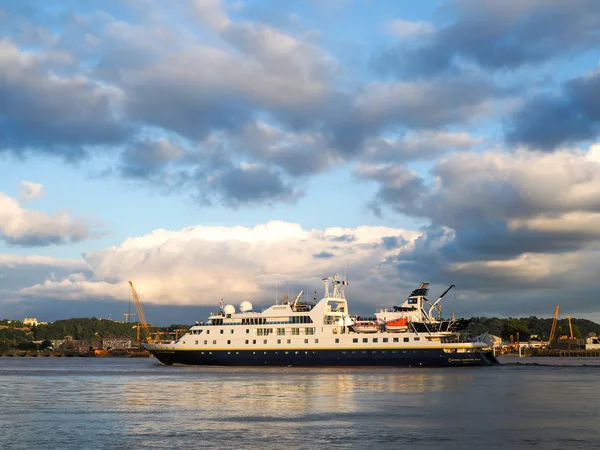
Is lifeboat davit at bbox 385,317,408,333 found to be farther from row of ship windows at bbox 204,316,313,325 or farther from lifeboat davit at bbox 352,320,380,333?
row of ship windows at bbox 204,316,313,325

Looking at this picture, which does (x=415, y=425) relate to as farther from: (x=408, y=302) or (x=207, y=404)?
(x=408, y=302)

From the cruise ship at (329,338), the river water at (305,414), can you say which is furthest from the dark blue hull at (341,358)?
the river water at (305,414)

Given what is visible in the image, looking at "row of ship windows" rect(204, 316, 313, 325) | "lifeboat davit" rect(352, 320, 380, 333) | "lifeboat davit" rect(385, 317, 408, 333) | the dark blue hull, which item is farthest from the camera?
"row of ship windows" rect(204, 316, 313, 325)

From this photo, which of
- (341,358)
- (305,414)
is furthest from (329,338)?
(305,414)

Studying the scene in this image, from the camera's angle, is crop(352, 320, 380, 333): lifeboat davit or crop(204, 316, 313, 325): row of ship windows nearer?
crop(352, 320, 380, 333): lifeboat davit

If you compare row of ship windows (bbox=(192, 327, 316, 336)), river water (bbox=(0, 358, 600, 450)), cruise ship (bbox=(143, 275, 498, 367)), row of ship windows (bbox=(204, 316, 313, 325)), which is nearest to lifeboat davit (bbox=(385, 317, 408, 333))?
cruise ship (bbox=(143, 275, 498, 367))

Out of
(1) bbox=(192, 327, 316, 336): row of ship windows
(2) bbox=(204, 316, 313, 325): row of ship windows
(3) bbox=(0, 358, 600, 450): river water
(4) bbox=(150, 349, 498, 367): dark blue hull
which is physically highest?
(2) bbox=(204, 316, 313, 325): row of ship windows

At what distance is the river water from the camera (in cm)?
3841

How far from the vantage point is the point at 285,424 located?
44.5 m

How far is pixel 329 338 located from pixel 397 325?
1049 centimetres

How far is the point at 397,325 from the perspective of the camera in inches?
4218

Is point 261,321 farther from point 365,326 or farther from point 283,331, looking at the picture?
point 365,326

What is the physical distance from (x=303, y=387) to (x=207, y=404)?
17006 mm

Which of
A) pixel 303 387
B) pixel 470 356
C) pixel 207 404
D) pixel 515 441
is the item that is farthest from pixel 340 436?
pixel 470 356
